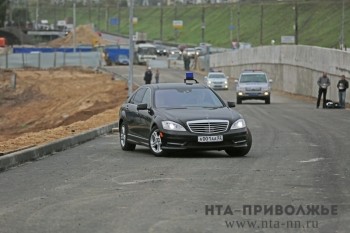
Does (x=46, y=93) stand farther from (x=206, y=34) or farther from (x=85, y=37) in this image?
(x=206, y=34)

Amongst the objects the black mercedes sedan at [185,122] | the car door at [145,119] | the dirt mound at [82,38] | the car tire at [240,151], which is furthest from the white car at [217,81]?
the dirt mound at [82,38]

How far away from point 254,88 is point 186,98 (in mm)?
31472

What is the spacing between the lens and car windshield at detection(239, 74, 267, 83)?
52625 mm

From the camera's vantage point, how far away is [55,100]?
Answer: 2499 inches

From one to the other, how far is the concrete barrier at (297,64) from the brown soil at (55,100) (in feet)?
36.9

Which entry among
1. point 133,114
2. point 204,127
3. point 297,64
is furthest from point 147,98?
point 297,64

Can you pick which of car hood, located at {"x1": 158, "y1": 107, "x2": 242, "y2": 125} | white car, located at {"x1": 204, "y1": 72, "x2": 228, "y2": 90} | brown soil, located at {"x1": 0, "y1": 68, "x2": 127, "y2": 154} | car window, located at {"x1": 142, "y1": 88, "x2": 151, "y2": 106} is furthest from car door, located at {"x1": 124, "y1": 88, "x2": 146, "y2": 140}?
white car, located at {"x1": 204, "y1": 72, "x2": 228, "y2": 90}

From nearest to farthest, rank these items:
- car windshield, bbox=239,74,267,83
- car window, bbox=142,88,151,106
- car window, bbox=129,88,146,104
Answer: car window, bbox=142,88,151,106 < car window, bbox=129,88,146,104 < car windshield, bbox=239,74,267,83

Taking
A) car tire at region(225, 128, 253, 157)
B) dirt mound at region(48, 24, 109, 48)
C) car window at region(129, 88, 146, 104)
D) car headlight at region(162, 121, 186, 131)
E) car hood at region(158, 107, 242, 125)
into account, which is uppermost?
dirt mound at region(48, 24, 109, 48)

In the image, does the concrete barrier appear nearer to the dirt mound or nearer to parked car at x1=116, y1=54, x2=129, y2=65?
parked car at x1=116, y1=54, x2=129, y2=65

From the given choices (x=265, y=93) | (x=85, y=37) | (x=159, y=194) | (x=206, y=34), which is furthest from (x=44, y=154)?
(x=206, y=34)

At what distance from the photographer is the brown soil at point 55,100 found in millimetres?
46562

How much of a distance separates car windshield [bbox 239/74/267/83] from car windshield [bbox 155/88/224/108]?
31.4m

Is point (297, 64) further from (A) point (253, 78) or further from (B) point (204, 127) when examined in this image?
(B) point (204, 127)
